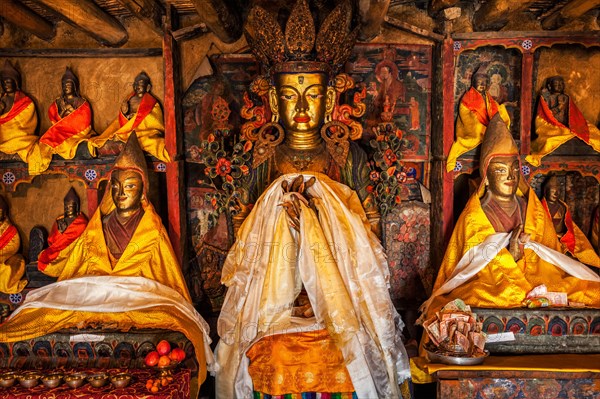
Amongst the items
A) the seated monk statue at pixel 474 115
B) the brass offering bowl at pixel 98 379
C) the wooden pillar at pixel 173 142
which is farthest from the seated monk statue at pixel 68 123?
the seated monk statue at pixel 474 115

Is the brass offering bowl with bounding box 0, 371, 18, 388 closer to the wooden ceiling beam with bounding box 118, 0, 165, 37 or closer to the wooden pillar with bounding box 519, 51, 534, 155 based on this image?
the wooden ceiling beam with bounding box 118, 0, 165, 37

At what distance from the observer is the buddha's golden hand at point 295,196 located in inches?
199

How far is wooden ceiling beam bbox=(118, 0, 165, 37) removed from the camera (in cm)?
503

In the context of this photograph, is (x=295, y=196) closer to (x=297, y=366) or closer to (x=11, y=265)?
(x=297, y=366)

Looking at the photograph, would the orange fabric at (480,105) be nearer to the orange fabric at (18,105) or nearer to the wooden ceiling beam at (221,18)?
the wooden ceiling beam at (221,18)

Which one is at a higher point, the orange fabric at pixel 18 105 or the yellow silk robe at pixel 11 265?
the orange fabric at pixel 18 105

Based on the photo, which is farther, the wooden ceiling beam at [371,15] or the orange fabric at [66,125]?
the orange fabric at [66,125]

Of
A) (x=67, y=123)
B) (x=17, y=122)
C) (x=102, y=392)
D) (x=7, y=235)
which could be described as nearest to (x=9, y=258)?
(x=7, y=235)

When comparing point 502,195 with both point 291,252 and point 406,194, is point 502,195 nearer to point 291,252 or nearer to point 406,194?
point 406,194

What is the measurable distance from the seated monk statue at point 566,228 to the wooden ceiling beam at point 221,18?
10.2ft

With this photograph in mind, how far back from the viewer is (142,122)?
5.69 m

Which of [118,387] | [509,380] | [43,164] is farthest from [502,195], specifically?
[43,164]

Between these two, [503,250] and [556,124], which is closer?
[503,250]

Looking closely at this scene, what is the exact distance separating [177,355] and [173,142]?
1.99 meters
